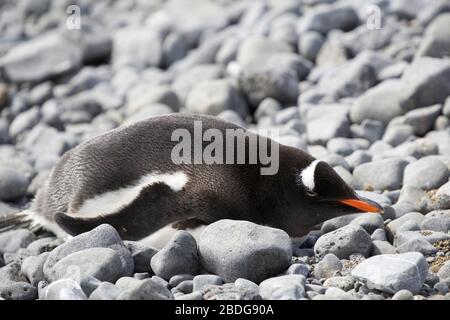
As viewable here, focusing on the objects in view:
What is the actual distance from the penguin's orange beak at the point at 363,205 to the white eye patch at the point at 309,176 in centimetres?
17

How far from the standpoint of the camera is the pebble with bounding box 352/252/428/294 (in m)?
3.18

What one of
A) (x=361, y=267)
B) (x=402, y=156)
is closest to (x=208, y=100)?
(x=402, y=156)

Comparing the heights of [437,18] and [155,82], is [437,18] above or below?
above

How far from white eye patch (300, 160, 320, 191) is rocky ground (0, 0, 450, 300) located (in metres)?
0.30

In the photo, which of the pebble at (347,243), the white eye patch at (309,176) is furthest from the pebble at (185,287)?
the white eye patch at (309,176)

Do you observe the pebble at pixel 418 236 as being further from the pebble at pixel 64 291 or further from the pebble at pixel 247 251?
the pebble at pixel 64 291

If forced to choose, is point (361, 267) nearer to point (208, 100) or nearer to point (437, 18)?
point (208, 100)

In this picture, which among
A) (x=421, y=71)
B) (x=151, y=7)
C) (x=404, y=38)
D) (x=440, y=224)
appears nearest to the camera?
(x=440, y=224)

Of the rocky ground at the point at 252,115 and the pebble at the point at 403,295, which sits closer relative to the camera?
the pebble at the point at 403,295

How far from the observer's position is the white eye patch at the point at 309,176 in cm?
387

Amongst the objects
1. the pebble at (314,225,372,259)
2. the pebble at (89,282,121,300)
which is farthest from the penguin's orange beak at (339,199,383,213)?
the pebble at (89,282,121,300)

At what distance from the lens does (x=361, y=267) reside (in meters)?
3.31

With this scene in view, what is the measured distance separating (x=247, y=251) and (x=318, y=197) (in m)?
0.59

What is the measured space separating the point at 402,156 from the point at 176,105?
284 centimetres
